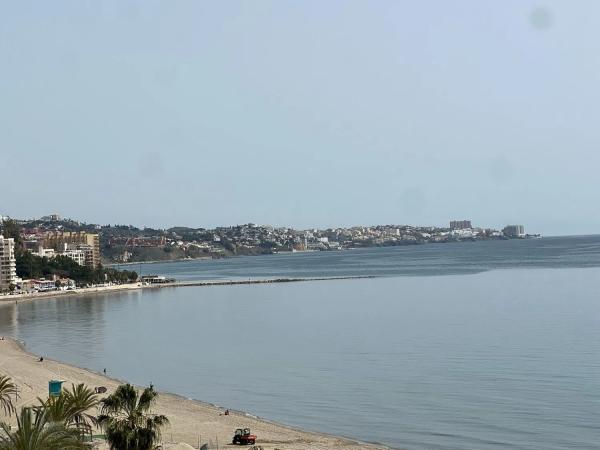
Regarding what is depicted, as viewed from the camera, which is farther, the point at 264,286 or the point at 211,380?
the point at 264,286

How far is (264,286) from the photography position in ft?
311

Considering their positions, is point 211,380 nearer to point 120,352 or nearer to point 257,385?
point 257,385

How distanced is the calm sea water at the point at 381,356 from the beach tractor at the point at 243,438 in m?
3.14

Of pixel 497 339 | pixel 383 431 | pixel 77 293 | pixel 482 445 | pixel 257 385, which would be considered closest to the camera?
pixel 482 445

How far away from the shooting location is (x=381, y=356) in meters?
35.7

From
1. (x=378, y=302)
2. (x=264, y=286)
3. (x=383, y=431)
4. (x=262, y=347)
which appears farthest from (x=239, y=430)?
(x=264, y=286)

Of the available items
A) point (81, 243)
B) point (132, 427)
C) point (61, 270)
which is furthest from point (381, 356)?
point (81, 243)

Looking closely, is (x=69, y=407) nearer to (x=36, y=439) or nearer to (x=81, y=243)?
(x=36, y=439)

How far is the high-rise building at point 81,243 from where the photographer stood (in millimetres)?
136375

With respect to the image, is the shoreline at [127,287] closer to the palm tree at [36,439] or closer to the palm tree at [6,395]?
the palm tree at [6,395]

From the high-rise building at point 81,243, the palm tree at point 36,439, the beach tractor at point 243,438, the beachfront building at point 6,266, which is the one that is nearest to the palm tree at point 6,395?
the beach tractor at point 243,438

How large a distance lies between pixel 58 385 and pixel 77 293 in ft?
237

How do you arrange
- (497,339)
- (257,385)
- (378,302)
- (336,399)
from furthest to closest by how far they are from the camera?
1. (378,302)
2. (497,339)
3. (257,385)
4. (336,399)

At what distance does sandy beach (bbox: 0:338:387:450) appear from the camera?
69.2 ft
